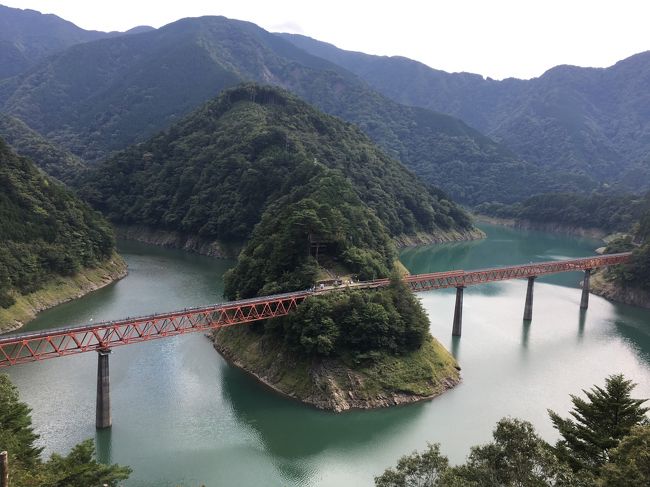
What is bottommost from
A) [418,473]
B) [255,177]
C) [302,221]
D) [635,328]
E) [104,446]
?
[635,328]

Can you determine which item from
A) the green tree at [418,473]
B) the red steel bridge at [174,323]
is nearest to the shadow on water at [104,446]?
the red steel bridge at [174,323]

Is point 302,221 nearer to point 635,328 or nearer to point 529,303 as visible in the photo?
point 529,303

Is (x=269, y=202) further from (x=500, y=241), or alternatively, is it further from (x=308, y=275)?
(x=500, y=241)

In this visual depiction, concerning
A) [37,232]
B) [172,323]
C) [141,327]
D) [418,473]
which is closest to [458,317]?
[172,323]

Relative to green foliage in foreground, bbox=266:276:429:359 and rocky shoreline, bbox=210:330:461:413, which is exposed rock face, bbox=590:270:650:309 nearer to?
rocky shoreline, bbox=210:330:461:413

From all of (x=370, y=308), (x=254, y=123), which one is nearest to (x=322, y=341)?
(x=370, y=308)

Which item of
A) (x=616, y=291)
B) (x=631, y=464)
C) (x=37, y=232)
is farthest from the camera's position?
(x=616, y=291)
